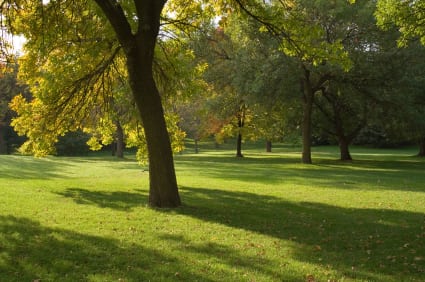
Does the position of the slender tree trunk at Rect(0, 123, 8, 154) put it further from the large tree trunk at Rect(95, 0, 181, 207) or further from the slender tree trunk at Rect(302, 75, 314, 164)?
the large tree trunk at Rect(95, 0, 181, 207)

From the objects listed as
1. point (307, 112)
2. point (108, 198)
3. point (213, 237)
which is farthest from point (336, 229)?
point (307, 112)

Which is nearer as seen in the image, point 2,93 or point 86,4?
point 86,4

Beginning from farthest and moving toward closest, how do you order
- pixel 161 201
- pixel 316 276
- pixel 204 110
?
pixel 204 110 → pixel 161 201 → pixel 316 276

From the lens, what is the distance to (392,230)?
9.45m

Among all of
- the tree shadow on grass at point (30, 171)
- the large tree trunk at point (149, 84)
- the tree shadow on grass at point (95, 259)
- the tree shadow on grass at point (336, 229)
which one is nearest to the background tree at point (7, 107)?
the tree shadow on grass at point (30, 171)

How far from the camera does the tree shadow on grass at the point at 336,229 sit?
22.6ft

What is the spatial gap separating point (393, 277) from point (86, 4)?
10.2m

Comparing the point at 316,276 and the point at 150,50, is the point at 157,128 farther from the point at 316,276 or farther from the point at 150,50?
the point at 316,276

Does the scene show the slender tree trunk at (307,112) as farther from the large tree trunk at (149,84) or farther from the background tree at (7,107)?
the background tree at (7,107)

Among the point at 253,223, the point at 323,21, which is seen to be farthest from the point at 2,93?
the point at 253,223

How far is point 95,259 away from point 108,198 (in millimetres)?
7106

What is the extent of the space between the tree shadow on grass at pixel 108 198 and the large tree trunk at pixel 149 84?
43.8 inches

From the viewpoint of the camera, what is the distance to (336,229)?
9.55 metres

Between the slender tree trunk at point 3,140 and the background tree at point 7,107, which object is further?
the slender tree trunk at point 3,140
